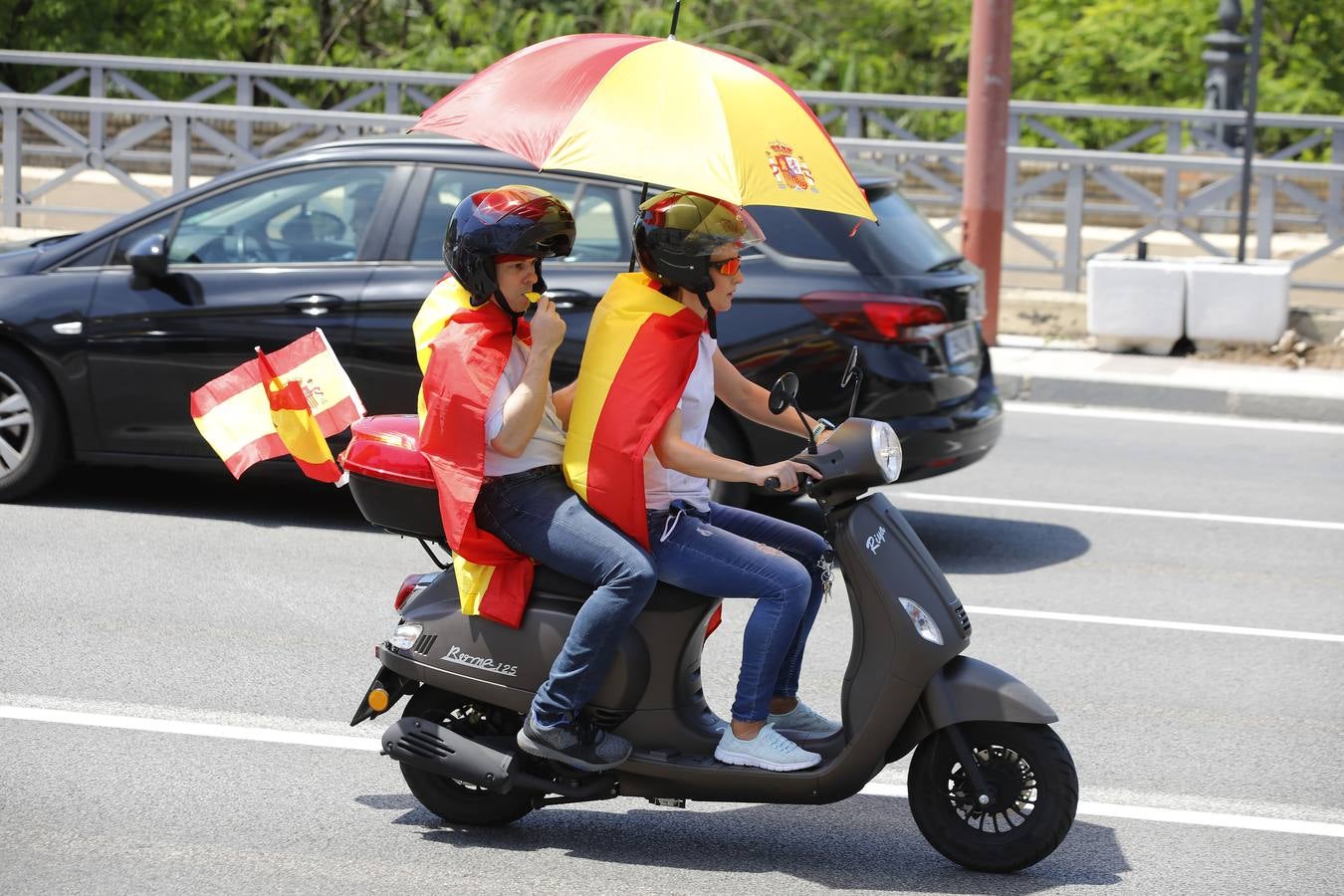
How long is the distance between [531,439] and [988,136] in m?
9.15

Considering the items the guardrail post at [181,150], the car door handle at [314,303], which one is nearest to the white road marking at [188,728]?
the car door handle at [314,303]

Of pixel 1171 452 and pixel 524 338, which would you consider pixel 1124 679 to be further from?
pixel 1171 452

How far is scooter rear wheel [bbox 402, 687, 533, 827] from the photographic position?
15.2ft

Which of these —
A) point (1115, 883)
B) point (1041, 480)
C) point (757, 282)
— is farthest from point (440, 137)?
point (1115, 883)

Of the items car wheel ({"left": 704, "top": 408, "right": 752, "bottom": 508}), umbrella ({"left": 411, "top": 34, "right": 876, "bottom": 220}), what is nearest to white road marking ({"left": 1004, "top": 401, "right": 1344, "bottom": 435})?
car wheel ({"left": 704, "top": 408, "right": 752, "bottom": 508})

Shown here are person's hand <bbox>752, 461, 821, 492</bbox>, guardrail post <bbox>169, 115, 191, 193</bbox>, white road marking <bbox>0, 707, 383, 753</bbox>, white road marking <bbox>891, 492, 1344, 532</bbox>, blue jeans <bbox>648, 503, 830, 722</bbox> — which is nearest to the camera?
person's hand <bbox>752, 461, 821, 492</bbox>

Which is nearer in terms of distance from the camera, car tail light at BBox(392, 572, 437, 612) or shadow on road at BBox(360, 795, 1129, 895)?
shadow on road at BBox(360, 795, 1129, 895)

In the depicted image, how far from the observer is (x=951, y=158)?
47.1 ft

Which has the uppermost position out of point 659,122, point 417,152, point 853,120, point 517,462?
point 853,120

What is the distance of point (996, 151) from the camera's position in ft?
42.6

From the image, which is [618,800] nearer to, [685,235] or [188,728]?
[188,728]

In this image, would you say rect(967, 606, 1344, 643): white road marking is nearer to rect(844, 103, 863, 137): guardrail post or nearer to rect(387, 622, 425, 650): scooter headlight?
rect(387, 622, 425, 650): scooter headlight

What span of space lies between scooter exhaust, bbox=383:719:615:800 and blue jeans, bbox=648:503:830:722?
1.40 feet

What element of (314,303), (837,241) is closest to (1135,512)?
(837,241)
